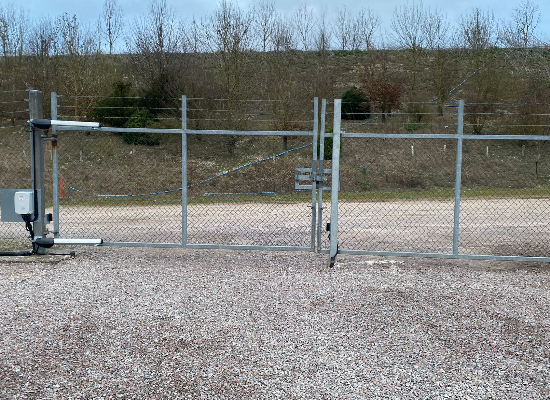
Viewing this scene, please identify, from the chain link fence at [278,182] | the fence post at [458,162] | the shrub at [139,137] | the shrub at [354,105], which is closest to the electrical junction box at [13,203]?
the chain link fence at [278,182]

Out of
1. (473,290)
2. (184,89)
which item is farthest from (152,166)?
(473,290)

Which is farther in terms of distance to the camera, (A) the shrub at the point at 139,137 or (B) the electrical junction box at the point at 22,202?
(A) the shrub at the point at 139,137

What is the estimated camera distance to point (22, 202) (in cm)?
776

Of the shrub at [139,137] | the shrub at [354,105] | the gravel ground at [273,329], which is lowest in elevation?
the gravel ground at [273,329]

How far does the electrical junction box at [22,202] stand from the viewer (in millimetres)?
7742

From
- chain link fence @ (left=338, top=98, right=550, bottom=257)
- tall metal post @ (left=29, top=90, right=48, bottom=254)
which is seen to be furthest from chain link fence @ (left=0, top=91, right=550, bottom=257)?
tall metal post @ (left=29, top=90, right=48, bottom=254)

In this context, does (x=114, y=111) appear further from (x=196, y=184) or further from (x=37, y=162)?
(x=37, y=162)

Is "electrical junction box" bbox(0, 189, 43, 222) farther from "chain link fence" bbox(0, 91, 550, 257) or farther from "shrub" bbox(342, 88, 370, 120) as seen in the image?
"shrub" bbox(342, 88, 370, 120)

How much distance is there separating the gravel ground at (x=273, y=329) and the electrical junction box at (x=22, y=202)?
745 millimetres

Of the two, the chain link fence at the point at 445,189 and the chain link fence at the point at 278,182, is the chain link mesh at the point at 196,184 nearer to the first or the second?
the chain link fence at the point at 278,182

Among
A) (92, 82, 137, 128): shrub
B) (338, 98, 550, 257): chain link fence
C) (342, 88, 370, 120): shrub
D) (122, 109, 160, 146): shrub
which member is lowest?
(338, 98, 550, 257): chain link fence

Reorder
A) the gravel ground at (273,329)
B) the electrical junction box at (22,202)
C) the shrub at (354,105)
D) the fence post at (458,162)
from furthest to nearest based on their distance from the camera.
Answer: the shrub at (354,105)
the electrical junction box at (22,202)
the fence post at (458,162)
the gravel ground at (273,329)

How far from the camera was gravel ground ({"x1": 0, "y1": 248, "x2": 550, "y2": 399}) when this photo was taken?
415 centimetres

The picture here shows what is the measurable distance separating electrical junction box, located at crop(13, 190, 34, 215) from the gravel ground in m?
0.74
